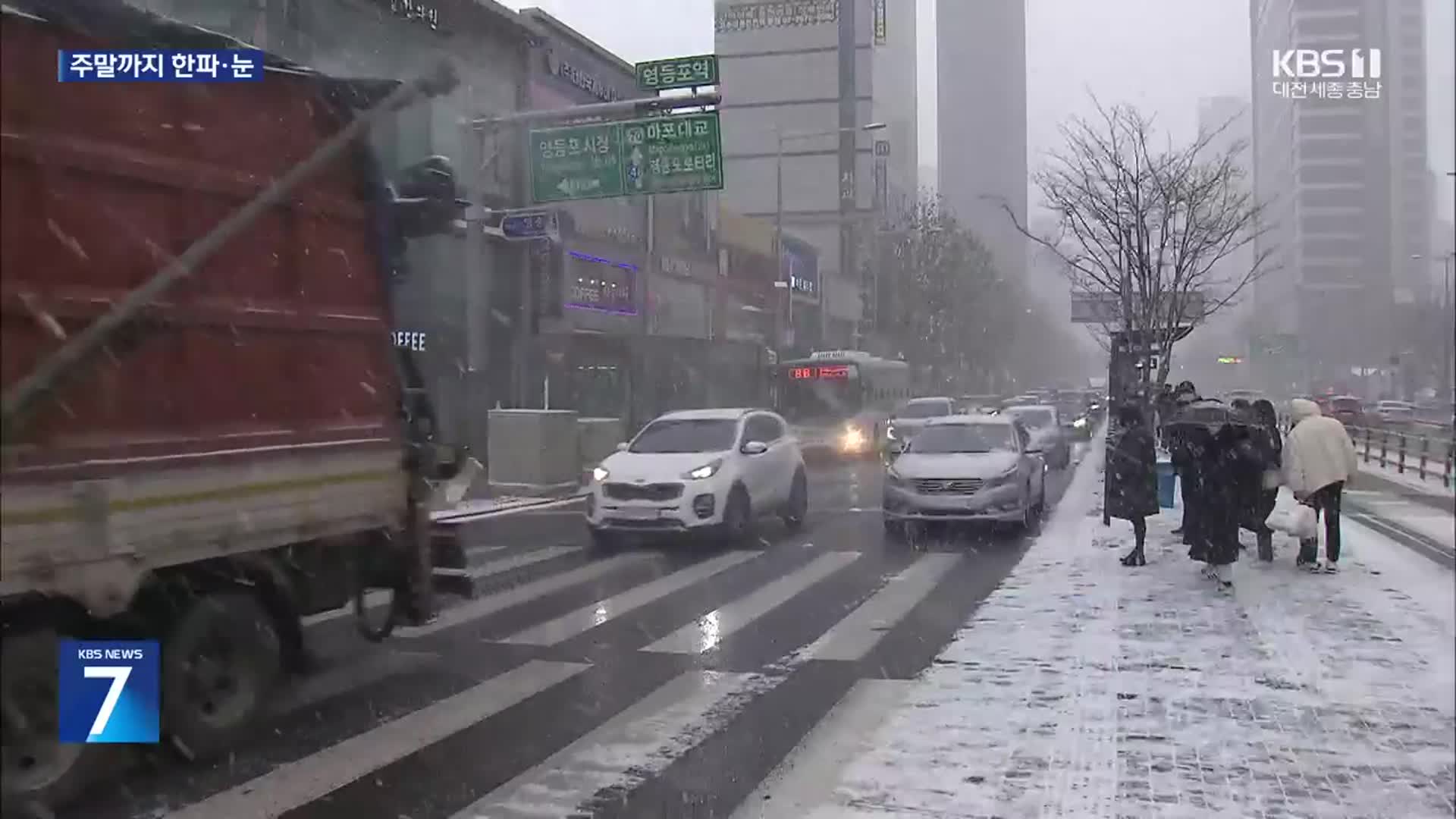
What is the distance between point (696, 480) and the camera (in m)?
13.3

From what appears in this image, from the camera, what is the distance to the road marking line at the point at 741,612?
833 cm

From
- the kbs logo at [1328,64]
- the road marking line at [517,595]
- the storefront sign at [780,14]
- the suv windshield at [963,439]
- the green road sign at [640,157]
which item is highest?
the storefront sign at [780,14]

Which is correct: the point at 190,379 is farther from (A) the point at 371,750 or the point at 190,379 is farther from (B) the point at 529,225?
(B) the point at 529,225

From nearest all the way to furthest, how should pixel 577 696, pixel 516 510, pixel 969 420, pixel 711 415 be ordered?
pixel 577 696 < pixel 711 415 < pixel 969 420 < pixel 516 510

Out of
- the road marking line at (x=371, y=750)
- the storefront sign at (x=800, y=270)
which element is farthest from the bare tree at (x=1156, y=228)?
the storefront sign at (x=800, y=270)

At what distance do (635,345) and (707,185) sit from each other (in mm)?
12789

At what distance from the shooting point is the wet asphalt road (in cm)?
513

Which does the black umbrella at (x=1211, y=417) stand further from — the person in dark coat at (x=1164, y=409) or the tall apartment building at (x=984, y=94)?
the tall apartment building at (x=984, y=94)

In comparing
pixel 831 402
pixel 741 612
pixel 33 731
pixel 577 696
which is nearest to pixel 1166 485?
pixel 741 612

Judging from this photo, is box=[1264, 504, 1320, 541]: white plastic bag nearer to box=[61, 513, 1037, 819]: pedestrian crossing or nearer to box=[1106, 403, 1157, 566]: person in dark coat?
box=[1106, 403, 1157, 566]: person in dark coat

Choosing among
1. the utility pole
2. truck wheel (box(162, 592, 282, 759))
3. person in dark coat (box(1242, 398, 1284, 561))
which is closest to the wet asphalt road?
truck wheel (box(162, 592, 282, 759))

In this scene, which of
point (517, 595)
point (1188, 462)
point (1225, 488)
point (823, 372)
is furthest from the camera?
point (823, 372)

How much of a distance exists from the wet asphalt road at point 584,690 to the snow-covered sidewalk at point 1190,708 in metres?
0.59

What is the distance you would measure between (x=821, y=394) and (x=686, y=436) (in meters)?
16.1
